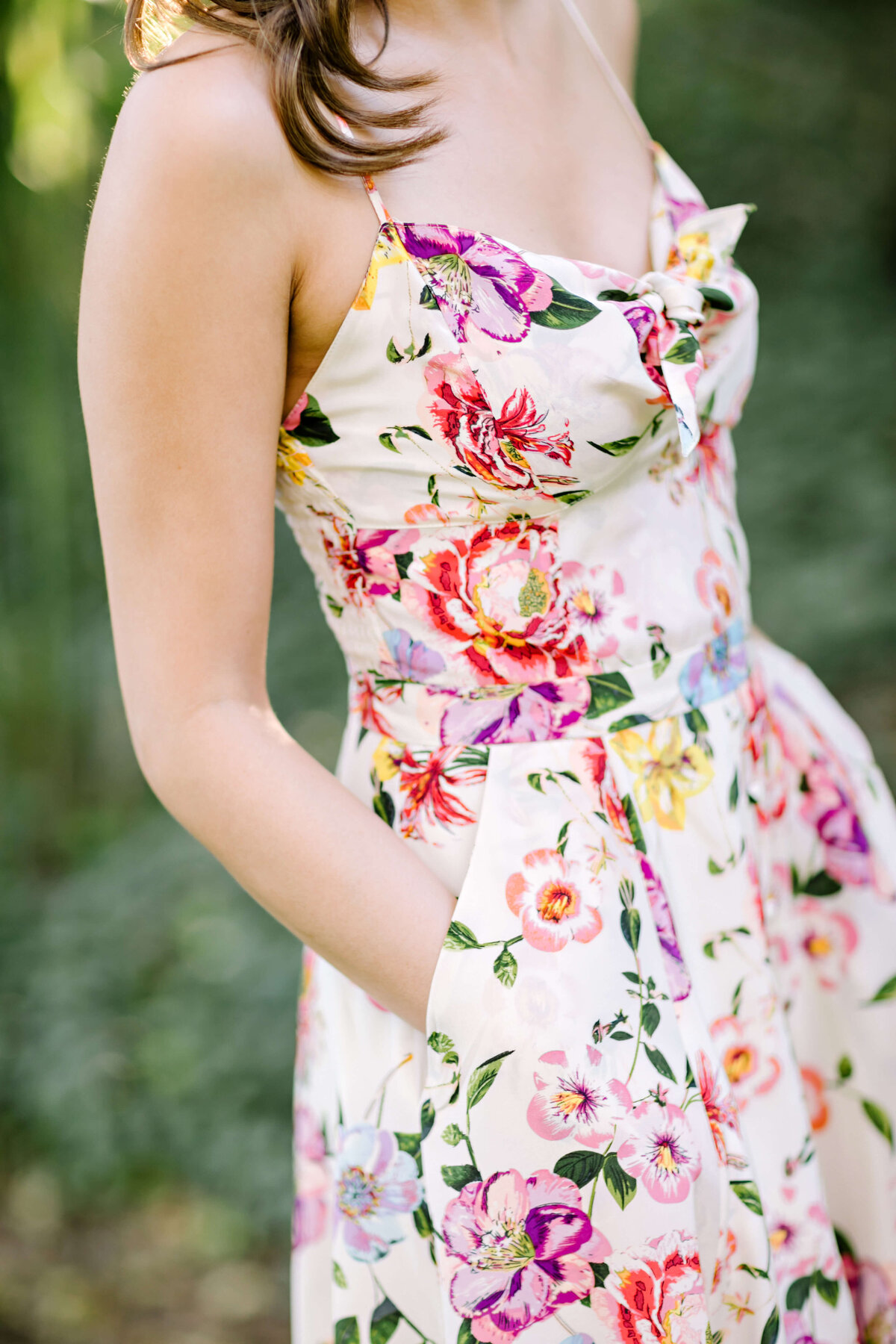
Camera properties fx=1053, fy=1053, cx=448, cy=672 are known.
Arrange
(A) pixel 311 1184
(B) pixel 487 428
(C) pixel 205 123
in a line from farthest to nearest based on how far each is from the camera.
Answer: (A) pixel 311 1184
(B) pixel 487 428
(C) pixel 205 123

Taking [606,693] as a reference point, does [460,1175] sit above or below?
below

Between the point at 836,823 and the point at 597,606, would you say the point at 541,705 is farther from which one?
the point at 836,823

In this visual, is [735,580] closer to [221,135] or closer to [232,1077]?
[221,135]

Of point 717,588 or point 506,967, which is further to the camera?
point 717,588

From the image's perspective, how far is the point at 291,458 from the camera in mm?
832

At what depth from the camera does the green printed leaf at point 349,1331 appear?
89 cm

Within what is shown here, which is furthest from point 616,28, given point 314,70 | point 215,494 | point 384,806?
point 384,806

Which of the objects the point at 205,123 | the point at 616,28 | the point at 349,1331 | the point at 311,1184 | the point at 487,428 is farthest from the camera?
the point at 616,28

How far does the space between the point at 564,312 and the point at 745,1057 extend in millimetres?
631

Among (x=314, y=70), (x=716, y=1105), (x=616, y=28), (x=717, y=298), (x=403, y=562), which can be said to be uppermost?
(x=616, y=28)

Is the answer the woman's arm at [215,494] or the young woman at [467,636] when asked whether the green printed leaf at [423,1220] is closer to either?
the young woman at [467,636]

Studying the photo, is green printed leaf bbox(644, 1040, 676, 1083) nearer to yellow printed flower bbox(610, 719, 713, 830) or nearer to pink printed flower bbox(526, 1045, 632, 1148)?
pink printed flower bbox(526, 1045, 632, 1148)

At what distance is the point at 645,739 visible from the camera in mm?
885

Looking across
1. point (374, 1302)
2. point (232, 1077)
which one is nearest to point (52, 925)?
point (232, 1077)
